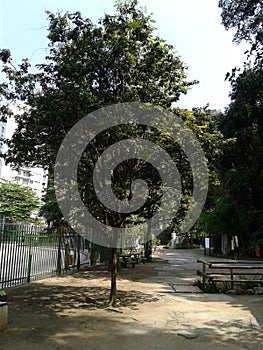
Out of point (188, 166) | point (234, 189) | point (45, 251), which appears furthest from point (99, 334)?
point (234, 189)

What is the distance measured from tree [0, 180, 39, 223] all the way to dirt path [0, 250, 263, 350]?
41.7m

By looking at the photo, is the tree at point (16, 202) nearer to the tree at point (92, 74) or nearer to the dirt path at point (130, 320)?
the dirt path at point (130, 320)

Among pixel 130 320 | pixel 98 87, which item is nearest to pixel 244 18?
pixel 98 87

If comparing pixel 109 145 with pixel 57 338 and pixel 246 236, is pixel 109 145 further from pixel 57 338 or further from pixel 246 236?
pixel 246 236

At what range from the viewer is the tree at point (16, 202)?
51.7 meters

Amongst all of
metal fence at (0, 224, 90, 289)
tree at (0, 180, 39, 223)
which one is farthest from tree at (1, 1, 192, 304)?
tree at (0, 180, 39, 223)

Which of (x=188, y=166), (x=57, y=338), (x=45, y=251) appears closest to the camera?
(x=57, y=338)

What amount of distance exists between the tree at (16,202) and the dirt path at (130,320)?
41709 mm

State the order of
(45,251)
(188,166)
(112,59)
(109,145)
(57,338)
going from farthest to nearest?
(45,251) → (188,166) → (109,145) → (112,59) → (57,338)

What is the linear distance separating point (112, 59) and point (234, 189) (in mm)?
20413

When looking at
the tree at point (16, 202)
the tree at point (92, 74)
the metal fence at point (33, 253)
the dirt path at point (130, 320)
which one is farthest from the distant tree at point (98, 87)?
the tree at point (16, 202)

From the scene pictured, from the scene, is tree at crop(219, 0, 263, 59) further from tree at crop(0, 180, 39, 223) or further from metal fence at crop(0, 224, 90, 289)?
tree at crop(0, 180, 39, 223)

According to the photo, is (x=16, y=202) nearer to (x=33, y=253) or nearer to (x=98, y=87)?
(x=33, y=253)

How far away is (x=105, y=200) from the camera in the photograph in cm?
897
